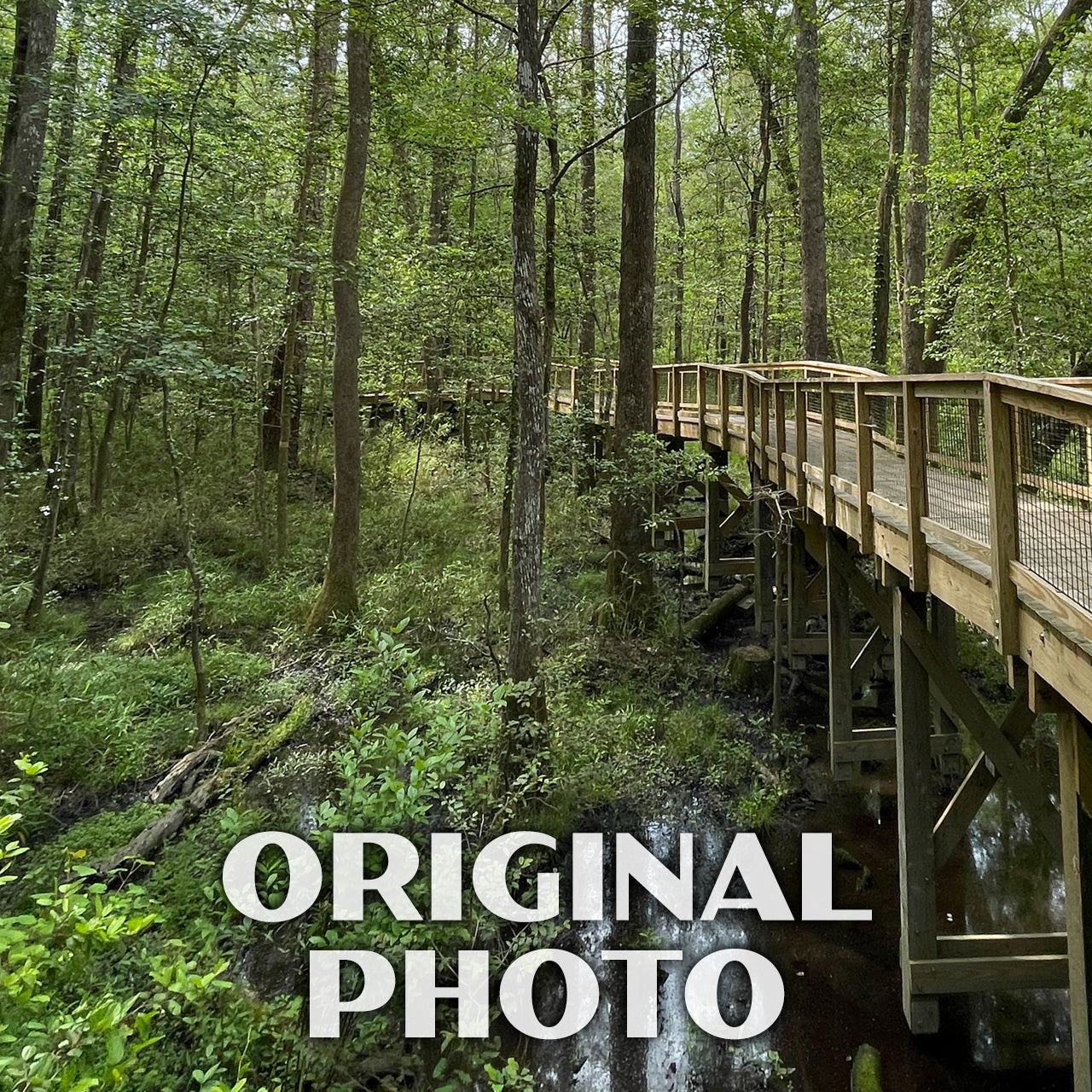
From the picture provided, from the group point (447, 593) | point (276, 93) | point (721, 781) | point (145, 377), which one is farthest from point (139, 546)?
point (721, 781)

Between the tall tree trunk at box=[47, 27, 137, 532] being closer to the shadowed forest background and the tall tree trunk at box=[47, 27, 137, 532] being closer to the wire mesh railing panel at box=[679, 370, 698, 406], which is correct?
the shadowed forest background

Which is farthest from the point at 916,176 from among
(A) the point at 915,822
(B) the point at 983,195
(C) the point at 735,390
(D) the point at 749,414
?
(A) the point at 915,822

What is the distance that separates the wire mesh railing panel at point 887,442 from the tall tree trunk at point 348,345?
19.0ft

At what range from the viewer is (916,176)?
912cm

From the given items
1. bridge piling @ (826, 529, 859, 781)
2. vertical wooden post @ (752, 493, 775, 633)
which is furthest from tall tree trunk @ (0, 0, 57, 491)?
vertical wooden post @ (752, 493, 775, 633)

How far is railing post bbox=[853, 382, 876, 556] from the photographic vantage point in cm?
449

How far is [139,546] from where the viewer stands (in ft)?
33.8

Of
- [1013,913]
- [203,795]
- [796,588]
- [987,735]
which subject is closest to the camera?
[987,735]

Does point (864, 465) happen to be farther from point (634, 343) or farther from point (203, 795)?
point (203, 795)

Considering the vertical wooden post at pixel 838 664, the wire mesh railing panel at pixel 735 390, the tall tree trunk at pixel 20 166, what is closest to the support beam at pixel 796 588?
the vertical wooden post at pixel 838 664

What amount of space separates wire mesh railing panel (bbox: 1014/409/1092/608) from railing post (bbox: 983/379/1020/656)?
0.05m

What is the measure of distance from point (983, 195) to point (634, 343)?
4397mm

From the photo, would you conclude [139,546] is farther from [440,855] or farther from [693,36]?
[693,36]

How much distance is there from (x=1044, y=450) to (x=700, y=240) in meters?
15.2
